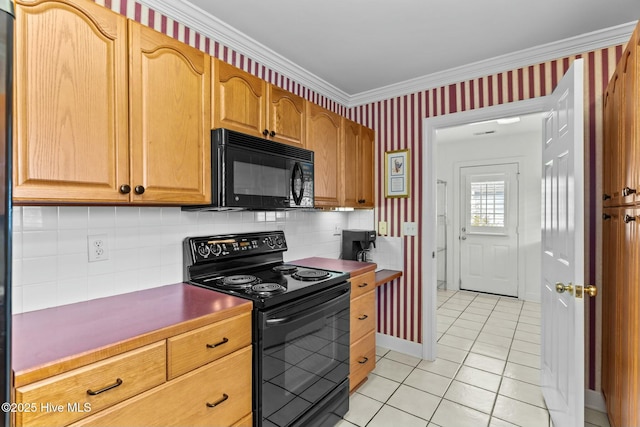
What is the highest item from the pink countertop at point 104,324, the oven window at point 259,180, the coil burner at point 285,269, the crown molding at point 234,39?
the crown molding at point 234,39

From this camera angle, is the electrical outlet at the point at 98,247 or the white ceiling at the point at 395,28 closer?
the electrical outlet at the point at 98,247

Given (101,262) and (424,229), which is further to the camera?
(424,229)

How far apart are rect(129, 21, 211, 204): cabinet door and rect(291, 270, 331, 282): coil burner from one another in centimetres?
74

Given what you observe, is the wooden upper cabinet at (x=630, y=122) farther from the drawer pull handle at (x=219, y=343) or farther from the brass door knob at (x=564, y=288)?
the drawer pull handle at (x=219, y=343)

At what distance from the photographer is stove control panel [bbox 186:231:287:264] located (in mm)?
1901

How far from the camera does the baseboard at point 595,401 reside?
2.14 metres

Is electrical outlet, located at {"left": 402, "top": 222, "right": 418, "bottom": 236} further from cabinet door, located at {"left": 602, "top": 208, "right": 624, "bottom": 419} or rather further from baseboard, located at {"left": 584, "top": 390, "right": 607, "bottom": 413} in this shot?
baseboard, located at {"left": 584, "top": 390, "right": 607, "bottom": 413}

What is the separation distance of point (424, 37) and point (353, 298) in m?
1.88

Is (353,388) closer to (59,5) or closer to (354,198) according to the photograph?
(354,198)

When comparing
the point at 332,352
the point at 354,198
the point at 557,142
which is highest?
the point at 557,142

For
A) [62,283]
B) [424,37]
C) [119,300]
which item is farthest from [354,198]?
[62,283]

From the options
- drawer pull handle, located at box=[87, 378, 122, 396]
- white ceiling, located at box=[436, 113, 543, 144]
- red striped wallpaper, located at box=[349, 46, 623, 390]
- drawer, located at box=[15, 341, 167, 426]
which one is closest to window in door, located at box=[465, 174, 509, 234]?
white ceiling, located at box=[436, 113, 543, 144]

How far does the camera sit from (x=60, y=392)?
3.03ft

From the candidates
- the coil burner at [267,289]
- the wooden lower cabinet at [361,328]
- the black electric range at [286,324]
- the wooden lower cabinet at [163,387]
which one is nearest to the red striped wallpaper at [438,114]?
the wooden lower cabinet at [361,328]
